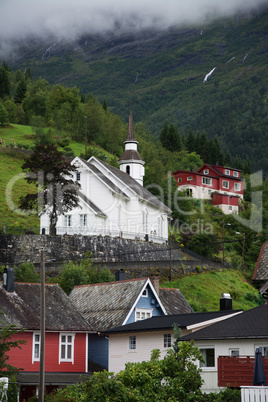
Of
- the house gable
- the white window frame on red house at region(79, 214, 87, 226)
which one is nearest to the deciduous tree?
the white window frame on red house at region(79, 214, 87, 226)

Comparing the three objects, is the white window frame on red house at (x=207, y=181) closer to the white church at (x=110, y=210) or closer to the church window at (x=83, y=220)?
the white church at (x=110, y=210)

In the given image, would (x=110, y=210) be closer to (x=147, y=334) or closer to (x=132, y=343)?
(x=132, y=343)

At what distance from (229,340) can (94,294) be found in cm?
1600

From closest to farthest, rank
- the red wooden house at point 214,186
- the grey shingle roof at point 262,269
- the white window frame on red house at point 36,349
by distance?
the grey shingle roof at point 262,269
the white window frame on red house at point 36,349
the red wooden house at point 214,186

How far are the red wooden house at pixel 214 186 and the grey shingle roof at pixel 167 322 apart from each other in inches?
3338

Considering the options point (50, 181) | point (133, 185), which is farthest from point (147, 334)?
point (133, 185)

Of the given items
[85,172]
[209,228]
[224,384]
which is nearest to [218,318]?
[224,384]

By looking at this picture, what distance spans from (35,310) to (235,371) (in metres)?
14.9

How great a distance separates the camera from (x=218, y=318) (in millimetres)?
34969

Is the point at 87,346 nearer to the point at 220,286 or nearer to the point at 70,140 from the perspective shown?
the point at 220,286

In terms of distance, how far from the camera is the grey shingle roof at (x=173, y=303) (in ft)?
145

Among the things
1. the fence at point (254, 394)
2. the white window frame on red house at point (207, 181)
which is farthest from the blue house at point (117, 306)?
the white window frame on red house at point (207, 181)

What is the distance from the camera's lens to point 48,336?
126 feet

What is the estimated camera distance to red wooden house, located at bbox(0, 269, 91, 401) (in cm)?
3644
